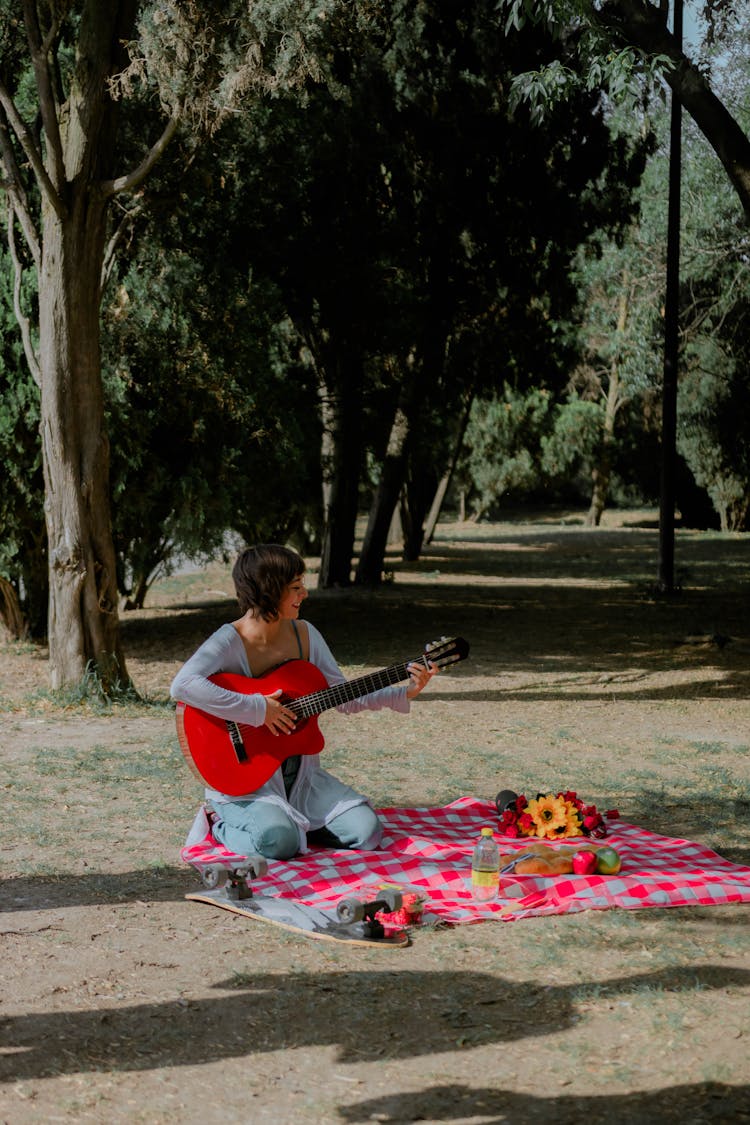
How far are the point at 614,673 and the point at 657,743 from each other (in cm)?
318

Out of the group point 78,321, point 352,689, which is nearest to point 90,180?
point 78,321

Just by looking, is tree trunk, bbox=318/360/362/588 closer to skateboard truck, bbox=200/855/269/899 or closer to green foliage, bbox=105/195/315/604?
green foliage, bbox=105/195/315/604

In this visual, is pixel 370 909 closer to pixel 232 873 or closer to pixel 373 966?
pixel 373 966

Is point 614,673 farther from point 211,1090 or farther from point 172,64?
point 211,1090

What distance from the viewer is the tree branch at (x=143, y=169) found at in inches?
376

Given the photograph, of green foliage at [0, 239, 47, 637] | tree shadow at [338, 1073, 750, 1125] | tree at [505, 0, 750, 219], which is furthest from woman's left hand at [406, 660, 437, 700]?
green foliage at [0, 239, 47, 637]

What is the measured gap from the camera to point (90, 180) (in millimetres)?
9859

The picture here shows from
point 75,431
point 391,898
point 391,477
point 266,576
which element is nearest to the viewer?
point 391,898

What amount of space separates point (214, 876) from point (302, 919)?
0.57m

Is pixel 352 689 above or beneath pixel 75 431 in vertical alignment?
beneath

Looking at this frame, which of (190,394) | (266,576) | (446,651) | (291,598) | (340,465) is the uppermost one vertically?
(190,394)

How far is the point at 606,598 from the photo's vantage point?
18594 mm

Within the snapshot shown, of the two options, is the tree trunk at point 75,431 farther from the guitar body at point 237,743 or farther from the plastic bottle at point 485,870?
the plastic bottle at point 485,870

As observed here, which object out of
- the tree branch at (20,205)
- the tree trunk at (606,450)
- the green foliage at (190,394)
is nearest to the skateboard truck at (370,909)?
the tree branch at (20,205)
